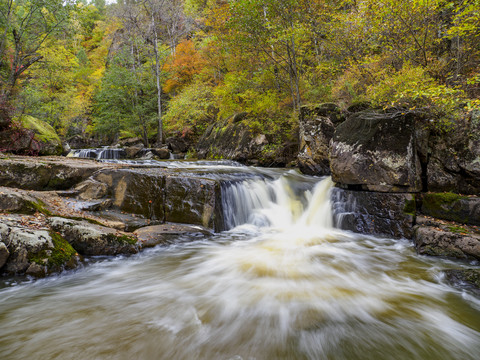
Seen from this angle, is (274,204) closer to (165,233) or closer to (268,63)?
(165,233)

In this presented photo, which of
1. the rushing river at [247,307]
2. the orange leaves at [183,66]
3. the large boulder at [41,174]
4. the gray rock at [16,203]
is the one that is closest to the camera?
the rushing river at [247,307]

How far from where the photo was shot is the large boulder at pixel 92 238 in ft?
13.6

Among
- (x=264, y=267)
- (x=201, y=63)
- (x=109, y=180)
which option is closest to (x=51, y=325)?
(x=264, y=267)

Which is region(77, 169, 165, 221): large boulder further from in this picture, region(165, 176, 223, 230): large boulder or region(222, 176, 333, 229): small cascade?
region(222, 176, 333, 229): small cascade

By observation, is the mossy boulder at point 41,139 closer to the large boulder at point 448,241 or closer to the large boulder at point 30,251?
the large boulder at point 30,251

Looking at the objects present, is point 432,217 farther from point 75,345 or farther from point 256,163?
point 256,163

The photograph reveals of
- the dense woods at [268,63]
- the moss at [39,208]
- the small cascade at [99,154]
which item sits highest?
the dense woods at [268,63]

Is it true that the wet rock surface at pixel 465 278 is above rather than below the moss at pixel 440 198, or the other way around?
below

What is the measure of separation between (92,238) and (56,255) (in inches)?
26.3

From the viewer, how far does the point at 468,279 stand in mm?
3330

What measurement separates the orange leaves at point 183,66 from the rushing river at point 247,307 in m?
19.7

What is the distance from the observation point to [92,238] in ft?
14.1

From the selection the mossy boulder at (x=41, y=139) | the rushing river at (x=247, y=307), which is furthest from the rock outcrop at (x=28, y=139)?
the rushing river at (x=247, y=307)

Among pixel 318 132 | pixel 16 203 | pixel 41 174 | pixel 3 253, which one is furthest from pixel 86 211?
pixel 318 132
